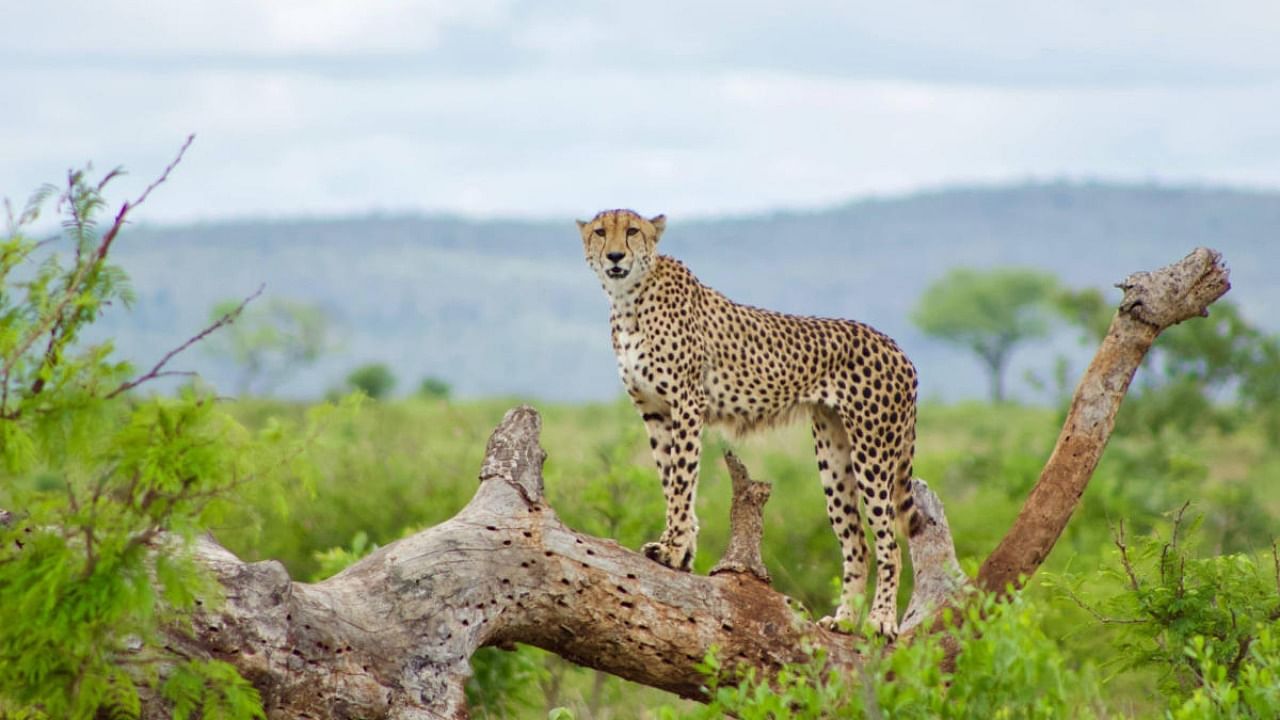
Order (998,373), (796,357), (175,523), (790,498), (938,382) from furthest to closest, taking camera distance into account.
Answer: (938,382)
(998,373)
(790,498)
(796,357)
(175,523)

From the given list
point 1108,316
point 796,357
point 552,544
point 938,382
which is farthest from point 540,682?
point 938,382

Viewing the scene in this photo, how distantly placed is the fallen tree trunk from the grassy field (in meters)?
0.33

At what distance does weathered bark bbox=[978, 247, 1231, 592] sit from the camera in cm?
672

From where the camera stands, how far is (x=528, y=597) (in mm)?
6340

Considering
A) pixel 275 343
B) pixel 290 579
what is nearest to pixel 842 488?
pixel 290 579

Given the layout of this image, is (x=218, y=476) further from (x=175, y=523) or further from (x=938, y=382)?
(x=938, y=382)

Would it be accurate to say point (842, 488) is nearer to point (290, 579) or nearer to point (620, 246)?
point (620, 246)

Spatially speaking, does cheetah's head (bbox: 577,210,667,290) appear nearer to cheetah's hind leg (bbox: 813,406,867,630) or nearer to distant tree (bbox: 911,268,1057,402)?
cheetah's hind leg (bbox: 813,406,867,630)

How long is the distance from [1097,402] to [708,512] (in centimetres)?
791

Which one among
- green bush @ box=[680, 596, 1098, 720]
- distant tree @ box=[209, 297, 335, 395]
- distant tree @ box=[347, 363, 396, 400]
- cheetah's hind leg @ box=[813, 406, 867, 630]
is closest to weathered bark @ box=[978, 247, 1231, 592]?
cheetah's hind leg @ box=[813, 406, 867, 630]

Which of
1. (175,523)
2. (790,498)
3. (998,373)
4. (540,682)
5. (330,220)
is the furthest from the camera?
(330,220)

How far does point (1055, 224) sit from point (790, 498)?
177870 millimetres

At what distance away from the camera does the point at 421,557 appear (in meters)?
6.26

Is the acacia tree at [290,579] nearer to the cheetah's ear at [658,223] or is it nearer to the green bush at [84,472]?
the green bush at [84,472]
